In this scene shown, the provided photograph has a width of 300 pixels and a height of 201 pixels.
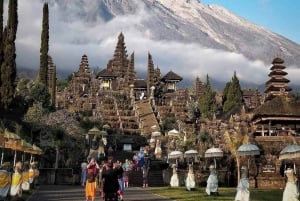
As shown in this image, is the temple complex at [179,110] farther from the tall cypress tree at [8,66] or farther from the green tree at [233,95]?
the tall cypress tree at [8,66]

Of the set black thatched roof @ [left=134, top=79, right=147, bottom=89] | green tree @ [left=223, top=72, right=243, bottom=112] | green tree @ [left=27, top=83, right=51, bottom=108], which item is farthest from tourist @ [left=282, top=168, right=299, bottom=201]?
black thatched roof @ [left=134, top=79, right=147, bottom=89]

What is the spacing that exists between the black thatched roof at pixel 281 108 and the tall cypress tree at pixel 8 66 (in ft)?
68.5

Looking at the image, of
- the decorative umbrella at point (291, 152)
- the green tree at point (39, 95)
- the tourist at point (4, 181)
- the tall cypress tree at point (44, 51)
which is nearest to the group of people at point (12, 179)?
the tourist at point (4, 181)

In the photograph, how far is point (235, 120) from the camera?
143ft

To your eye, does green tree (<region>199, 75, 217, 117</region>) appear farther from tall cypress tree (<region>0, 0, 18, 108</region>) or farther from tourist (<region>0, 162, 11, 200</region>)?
tourist (<region>0, 162, 11, 200</region>)

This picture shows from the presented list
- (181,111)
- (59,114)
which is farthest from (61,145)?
(181,111)

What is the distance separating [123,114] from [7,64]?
99.5 feet

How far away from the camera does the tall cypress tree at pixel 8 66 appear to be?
148 feet

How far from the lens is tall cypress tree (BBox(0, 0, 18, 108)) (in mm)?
45000

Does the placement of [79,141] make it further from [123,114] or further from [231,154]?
[123,114]

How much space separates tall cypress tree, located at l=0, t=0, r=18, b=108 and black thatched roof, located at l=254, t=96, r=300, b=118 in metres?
20.9

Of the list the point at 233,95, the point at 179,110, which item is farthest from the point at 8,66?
the point at 233,95

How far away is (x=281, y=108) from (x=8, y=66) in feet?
76.9

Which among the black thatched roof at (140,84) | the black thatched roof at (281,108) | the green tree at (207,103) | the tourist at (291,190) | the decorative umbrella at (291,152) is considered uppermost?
the black thatched roof at (140,84)
